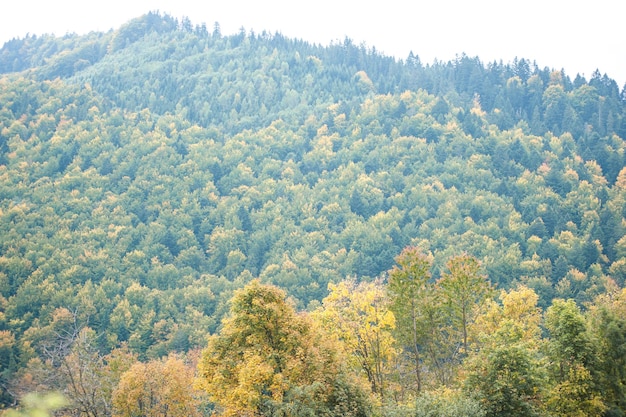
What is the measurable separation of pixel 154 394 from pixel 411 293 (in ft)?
64.0

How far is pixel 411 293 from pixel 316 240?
83.7 m

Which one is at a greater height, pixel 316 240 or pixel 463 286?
pixel 463 286

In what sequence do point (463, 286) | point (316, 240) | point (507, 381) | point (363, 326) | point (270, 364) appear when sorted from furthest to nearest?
point (316, 240) → point (463, 286) → point (363, 326) → point (507, 381) → point (270, 364)

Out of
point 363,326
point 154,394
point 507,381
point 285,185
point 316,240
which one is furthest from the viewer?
point 285,185

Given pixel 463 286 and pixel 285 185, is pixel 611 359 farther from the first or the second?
pixel 285 185

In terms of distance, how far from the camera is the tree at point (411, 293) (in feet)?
117

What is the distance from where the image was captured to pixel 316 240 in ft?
393

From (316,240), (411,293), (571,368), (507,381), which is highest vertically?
(411,293)

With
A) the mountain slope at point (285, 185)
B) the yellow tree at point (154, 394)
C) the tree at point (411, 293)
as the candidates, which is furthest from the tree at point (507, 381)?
the mountain slope at point (285, 185)

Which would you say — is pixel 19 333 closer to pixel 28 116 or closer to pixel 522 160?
pixel 28 116

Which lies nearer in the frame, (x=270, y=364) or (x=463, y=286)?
(x=270, y=364)

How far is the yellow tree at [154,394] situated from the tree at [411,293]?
15.3m

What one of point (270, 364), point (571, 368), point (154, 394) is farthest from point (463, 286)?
point (154, 394)

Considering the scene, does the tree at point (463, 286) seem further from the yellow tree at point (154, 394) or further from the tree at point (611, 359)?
the yellow tree at point (154, 394)
